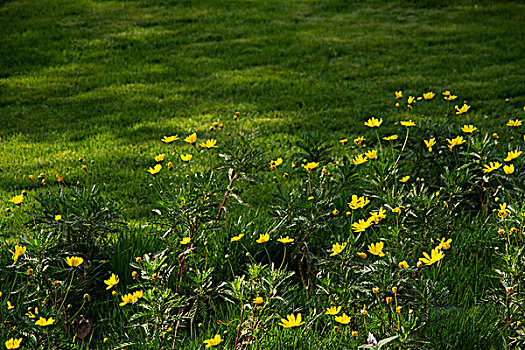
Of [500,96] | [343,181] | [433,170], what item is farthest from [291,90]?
[343,181]

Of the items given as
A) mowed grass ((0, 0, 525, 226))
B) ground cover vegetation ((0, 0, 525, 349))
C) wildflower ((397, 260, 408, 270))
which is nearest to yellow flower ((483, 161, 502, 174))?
ground cover vegetation ((0, 0, 525, 349))

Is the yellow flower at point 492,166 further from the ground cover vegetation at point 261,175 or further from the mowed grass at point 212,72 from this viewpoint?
the mowed grass at point 212,72

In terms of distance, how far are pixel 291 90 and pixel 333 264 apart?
455cm

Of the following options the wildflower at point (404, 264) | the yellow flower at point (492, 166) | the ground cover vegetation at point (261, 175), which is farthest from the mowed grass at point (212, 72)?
the wildflower at point (404, 264)

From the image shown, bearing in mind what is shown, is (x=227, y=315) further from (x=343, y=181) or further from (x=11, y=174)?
(x=11, y=174)

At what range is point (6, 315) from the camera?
2.01 meters

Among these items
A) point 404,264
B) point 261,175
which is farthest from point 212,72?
point 404,264

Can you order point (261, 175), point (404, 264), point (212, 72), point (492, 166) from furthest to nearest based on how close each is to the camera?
point (212, 72) → point (261, 175) → point (492, 166) → point (404, 264)

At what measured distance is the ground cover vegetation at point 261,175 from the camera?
2043mm

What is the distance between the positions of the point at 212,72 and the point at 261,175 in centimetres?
355

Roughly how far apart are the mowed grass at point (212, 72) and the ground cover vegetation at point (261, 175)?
0.04m

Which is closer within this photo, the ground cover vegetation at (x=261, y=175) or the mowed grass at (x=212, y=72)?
the ground cover vegetation at (x=261, y=175)

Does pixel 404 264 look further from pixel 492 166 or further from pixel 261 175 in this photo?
pixel 261 175

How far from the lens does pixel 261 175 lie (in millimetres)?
4262
